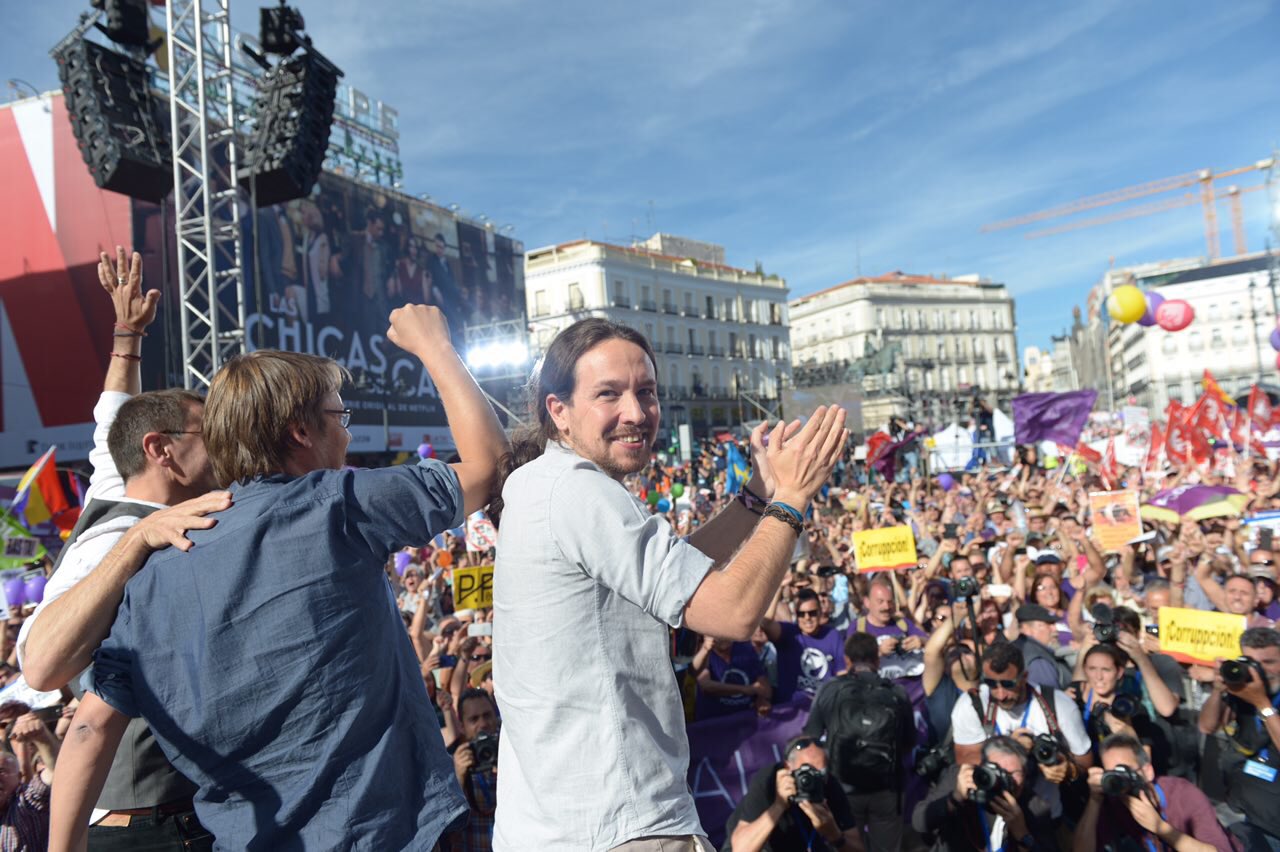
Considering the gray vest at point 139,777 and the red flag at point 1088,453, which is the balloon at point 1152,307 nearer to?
the red flag at point 1088,453

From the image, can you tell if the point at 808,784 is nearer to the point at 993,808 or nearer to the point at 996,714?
A: the point at 993,808

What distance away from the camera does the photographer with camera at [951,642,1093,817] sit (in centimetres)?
407

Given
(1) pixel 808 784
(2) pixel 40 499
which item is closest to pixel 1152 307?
(1) pixel 808 784

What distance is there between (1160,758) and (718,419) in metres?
48.4

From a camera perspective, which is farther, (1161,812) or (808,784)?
(1161,812)

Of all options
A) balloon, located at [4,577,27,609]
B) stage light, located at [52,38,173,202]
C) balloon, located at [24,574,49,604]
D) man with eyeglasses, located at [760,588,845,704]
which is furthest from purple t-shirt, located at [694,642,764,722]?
stage light, located at [52,38,173,202]

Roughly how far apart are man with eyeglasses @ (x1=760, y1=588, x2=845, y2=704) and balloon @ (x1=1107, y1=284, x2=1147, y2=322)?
1182 centimetres

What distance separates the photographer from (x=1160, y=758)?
4.59 meters

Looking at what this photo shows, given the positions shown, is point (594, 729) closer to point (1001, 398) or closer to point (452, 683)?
point (452, 683)

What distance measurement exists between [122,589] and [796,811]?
116 inches

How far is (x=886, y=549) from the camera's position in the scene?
7.27m

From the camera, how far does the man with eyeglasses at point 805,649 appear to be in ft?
17.3

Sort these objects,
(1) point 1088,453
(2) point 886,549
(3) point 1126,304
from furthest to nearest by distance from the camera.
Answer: (3) point 1126,304 < (1) point 1088,453 < (2) point 886,549

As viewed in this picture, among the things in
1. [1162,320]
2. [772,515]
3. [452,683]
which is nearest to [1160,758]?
[452,683]
